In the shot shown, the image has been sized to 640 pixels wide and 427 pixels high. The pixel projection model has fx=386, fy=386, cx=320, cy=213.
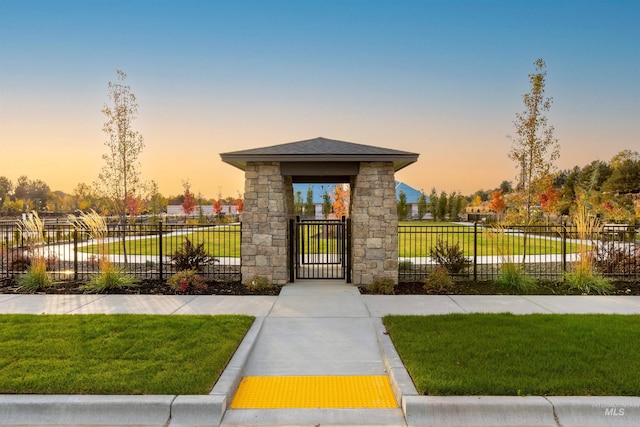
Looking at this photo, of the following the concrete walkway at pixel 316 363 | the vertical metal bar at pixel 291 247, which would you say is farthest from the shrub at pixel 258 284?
the vertical metal bar at pixel 291 247

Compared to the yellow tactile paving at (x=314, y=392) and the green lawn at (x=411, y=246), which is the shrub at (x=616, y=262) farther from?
the yellow tactile paving at (x=314, y=392)

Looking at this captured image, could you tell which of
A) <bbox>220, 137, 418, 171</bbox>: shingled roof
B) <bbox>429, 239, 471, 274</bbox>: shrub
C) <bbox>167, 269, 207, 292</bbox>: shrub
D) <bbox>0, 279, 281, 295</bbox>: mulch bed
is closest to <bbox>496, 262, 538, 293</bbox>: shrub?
<bbox>429, 239, 471, 274</bbox>: shrub

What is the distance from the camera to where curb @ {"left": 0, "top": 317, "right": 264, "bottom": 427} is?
3.56 m

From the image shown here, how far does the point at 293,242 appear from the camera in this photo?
9969mm

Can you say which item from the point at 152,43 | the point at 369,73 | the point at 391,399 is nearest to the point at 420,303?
the point at 391,399

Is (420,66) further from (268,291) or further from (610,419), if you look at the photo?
(610,419)

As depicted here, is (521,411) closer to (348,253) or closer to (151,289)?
(348,253)

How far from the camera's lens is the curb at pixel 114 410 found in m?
3.56

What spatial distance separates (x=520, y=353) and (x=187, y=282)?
6999 millimetres

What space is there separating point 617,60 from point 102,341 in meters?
18.4

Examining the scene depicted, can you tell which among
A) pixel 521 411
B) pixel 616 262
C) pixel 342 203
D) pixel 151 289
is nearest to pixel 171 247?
pixel 151 289

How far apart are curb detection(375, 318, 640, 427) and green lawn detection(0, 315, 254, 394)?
7.10 ft

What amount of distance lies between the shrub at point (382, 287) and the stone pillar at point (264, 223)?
220 cm

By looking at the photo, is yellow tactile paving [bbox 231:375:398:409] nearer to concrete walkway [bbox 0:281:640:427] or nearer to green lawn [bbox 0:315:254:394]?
concrete walkway [bbox 0:281:640:427]
